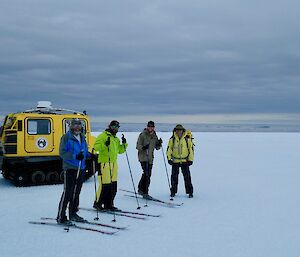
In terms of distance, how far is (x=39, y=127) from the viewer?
11.3 metres

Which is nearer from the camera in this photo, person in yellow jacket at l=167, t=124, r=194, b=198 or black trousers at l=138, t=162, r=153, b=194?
black trousers at l=138, t=162, r=153, b=194

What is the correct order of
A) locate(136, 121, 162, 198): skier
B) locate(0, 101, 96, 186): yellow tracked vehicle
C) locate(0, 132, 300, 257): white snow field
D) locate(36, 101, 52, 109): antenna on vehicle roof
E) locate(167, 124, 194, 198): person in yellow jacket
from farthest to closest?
locate(36, 101, 52, 109): antenna on vehicle roof, locate(0, 101, 96, 186): yellow tracked vehicle, locate(167, 124, 194, 198): person in yellow jacket, locate(136, 121, 162, 198): skier, locate(0, 132, 300, 257): white snow field

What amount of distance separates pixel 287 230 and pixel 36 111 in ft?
25.6

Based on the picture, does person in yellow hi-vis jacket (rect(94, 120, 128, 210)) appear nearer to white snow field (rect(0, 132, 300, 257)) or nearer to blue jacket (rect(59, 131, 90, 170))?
white snow field (rect(0, 132, 300, 257))

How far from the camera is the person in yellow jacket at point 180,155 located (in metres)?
9.23

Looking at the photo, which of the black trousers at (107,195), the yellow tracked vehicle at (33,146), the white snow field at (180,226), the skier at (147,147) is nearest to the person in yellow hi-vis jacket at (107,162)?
the black trousers at (107,195)

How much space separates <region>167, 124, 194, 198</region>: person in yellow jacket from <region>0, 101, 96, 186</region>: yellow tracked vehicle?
3.20 metres

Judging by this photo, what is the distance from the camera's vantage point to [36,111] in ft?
38.5

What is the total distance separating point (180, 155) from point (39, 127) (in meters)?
4.28

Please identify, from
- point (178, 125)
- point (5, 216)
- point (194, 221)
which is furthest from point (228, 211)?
point (5, 216)

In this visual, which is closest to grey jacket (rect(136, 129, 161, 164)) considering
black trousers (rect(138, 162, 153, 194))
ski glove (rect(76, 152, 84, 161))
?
black trousers (rect(138, 162, 153, 194))

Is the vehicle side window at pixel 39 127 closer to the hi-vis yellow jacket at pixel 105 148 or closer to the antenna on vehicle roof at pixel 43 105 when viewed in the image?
the antenna on vehicle roof at pixel 43 105

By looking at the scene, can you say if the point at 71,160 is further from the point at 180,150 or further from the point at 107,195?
the point at 180,150

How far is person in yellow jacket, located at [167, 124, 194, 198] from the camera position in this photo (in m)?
9.23
